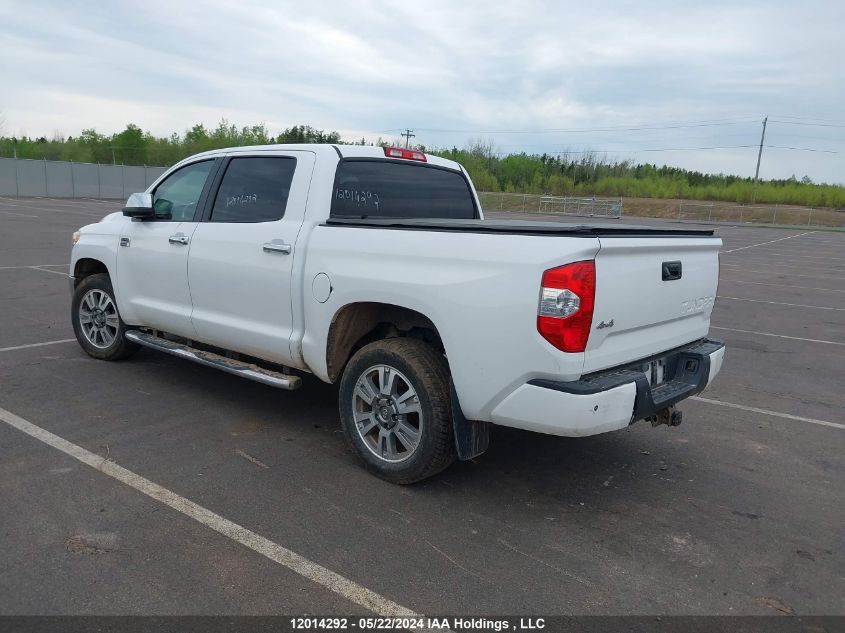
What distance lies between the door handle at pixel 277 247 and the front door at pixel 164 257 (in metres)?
0.95

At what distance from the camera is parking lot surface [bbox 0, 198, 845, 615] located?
121 inches

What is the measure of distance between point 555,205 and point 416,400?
2466 inches

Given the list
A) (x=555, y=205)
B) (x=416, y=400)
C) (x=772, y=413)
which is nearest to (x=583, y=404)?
(x=416, y=400)

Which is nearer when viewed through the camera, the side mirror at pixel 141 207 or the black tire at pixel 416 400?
the black tire at pixel 416 400

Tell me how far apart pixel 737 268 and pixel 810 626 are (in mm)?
17887

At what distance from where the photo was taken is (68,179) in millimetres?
46250

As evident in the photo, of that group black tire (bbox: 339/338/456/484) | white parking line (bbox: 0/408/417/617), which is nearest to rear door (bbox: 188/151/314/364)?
black tire (bbox: 339/338/456/484)

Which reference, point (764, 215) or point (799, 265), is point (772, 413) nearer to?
point (799, 265)

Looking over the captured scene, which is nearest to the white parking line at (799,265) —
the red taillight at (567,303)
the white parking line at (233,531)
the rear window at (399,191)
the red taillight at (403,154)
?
the rear window at (399,191)

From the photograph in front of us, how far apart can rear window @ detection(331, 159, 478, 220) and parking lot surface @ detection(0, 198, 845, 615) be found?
5.30ft

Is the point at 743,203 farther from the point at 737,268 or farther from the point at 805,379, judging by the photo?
the point at 805,379

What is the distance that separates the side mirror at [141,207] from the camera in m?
5.57

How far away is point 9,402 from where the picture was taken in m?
5.23

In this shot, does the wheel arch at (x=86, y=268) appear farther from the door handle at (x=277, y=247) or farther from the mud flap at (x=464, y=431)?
the mud flap at (x=464, y=431)
